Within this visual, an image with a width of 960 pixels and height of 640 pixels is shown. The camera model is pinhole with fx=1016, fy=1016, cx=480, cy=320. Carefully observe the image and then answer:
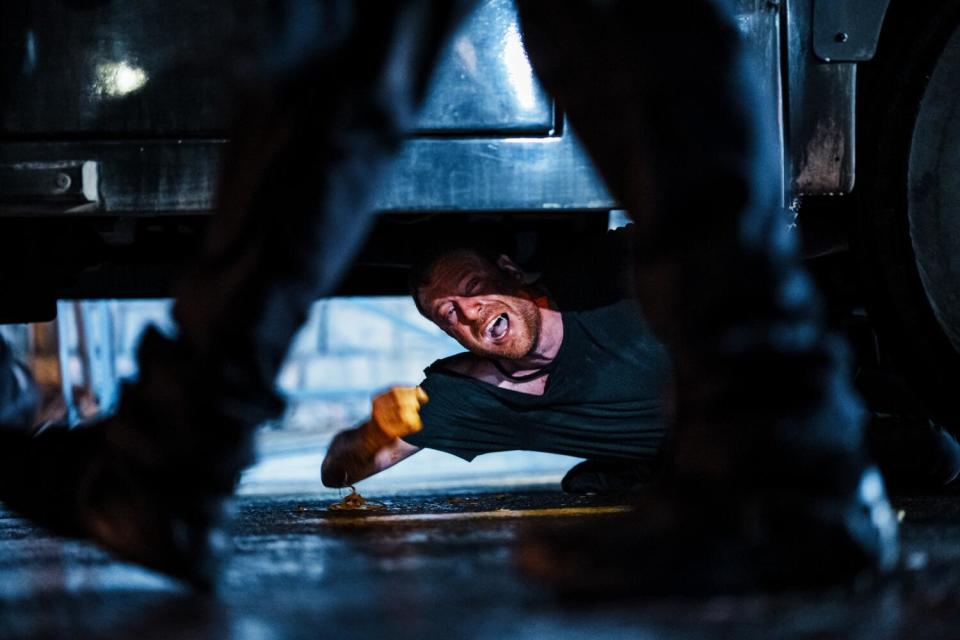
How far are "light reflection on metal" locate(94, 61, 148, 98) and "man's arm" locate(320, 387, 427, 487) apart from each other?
76cm

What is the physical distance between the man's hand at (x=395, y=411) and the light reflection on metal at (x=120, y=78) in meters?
0.76

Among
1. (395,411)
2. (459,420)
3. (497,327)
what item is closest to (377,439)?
(395,411)

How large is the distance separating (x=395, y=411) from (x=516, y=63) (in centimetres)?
76

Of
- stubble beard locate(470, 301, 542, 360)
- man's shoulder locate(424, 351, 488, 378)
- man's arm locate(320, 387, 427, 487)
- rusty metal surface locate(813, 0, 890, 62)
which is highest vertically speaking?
rusty metal surface locate(813, 0, 890, 62)

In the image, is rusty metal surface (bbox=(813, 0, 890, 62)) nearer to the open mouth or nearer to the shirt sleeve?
the open mouth

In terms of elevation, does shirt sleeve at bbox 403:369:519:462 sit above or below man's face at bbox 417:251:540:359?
below

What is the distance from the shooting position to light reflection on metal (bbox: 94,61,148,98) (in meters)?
1.53

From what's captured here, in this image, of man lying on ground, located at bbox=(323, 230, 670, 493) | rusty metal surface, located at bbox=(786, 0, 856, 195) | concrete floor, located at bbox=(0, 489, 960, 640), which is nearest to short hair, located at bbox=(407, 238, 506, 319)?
man lying on ground, located at bbox=(323, 230, 670, 493)

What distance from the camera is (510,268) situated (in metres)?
2.38

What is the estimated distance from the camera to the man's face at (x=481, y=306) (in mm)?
2246

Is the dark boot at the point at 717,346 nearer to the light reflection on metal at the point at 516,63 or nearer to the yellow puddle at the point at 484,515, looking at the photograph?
the yellow puddle at the point at 484,515

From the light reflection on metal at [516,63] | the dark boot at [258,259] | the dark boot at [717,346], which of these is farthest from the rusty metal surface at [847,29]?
the dark boot at [258,259]

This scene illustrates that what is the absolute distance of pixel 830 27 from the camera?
1.60m

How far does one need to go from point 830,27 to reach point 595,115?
94cm
